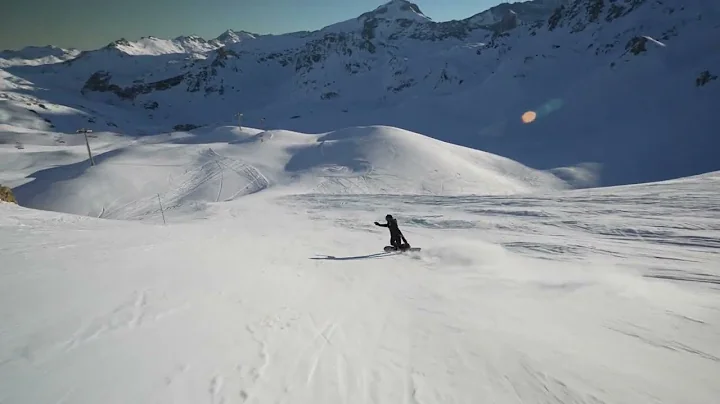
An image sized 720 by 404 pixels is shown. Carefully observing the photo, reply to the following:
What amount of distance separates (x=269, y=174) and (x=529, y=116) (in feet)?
165

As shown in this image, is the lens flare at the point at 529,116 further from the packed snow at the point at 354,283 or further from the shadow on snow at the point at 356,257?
the shadow on snow at the point at 356,257

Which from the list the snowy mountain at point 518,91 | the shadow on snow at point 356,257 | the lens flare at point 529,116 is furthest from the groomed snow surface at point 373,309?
the lens flare at point 529,116

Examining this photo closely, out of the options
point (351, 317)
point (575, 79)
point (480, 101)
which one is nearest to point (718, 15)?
point (575, 79)

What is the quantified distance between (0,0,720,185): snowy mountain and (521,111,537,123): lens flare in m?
0.95

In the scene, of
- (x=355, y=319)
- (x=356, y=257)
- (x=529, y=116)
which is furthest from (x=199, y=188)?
(x=529, y=116)

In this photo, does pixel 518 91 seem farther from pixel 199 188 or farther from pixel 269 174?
pixel 199 188

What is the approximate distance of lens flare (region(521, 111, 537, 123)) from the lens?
62.2 m

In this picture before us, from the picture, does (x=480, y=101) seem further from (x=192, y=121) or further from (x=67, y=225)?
(x=192, y=121)

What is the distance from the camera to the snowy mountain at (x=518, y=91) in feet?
151

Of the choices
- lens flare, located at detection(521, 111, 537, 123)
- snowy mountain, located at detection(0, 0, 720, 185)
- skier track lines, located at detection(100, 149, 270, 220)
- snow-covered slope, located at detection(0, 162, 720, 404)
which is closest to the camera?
snow-covered slope, located at detection(0, 162, 720, 404)

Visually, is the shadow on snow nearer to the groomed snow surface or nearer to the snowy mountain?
the groomed snow surface

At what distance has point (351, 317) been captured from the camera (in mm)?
5934

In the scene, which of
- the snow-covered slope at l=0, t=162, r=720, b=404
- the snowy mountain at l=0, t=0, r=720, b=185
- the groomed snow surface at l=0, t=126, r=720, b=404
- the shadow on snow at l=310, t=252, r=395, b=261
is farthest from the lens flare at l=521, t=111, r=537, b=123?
the shadow on snow at l=310, t=252, r=395, b=261

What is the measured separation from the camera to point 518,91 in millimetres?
76188
